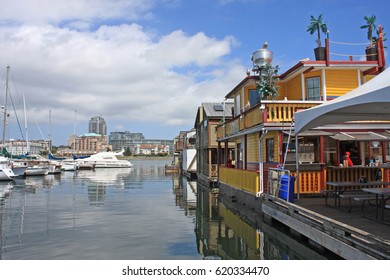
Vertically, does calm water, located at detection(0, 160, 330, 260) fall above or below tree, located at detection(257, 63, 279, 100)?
below

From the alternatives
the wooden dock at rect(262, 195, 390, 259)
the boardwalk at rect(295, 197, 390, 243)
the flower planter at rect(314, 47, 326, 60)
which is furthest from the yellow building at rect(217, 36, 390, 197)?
the wooden dock at rect(262, 195, 390, 259)

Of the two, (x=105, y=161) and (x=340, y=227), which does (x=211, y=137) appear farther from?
(x=105, y=161)

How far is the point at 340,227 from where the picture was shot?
24.2ft

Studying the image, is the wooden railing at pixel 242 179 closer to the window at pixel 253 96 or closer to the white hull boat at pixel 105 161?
the window at pixel 253 96

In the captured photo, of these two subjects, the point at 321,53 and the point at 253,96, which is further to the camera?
the point at 253,96

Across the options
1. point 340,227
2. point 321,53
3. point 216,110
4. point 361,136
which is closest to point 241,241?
point 340,227

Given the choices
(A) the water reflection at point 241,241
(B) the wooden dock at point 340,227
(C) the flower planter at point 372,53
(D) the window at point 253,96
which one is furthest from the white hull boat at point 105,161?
(B) the wooden dock at point 340,227

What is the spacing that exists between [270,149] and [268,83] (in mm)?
4038

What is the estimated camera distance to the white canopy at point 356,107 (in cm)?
596

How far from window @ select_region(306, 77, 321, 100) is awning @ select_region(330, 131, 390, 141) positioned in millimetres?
3185

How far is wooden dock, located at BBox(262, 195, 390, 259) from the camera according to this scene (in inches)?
251

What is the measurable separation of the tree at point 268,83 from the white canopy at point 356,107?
23.9ft

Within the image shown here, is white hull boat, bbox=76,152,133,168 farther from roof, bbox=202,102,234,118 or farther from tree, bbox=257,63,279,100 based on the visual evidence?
tree, bbox=257,63,279,100

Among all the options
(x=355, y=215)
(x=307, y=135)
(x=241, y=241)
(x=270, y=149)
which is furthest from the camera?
(x=270, y=149)
